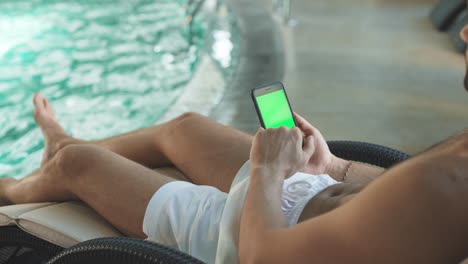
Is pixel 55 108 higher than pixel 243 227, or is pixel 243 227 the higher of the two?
pixel 243 227

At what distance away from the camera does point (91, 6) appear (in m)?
5.83

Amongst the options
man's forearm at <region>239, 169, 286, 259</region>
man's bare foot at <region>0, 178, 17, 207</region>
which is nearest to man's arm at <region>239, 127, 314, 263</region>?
man's forearm at <region>239, 169, 286, 259</region>

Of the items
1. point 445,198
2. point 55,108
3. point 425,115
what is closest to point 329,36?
point 425,115

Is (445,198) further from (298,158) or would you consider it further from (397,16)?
(397,16)

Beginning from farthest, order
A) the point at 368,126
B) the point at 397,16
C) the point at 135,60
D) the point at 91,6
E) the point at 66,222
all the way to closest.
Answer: the point at 91,6
the point at 397,16
the point at 135,60
the point at 368,126
the point at 66,222

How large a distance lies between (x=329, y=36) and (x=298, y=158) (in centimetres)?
369

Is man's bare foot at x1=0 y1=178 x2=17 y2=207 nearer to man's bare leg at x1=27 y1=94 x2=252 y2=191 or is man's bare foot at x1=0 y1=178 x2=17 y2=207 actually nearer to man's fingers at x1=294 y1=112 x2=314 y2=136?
man's bare leg at x1=27 y1=94 x2=252 y2=191

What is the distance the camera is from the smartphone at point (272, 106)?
4.37 ft

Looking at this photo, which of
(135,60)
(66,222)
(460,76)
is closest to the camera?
(66,222)

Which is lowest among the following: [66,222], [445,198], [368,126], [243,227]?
[368,126]

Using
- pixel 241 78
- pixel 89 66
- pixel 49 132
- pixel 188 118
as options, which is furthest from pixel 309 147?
pixel 89 66

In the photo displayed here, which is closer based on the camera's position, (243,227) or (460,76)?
(243,227)

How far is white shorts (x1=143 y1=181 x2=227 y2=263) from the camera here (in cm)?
124

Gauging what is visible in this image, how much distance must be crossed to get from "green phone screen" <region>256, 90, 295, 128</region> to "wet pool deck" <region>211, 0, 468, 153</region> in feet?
4.78
